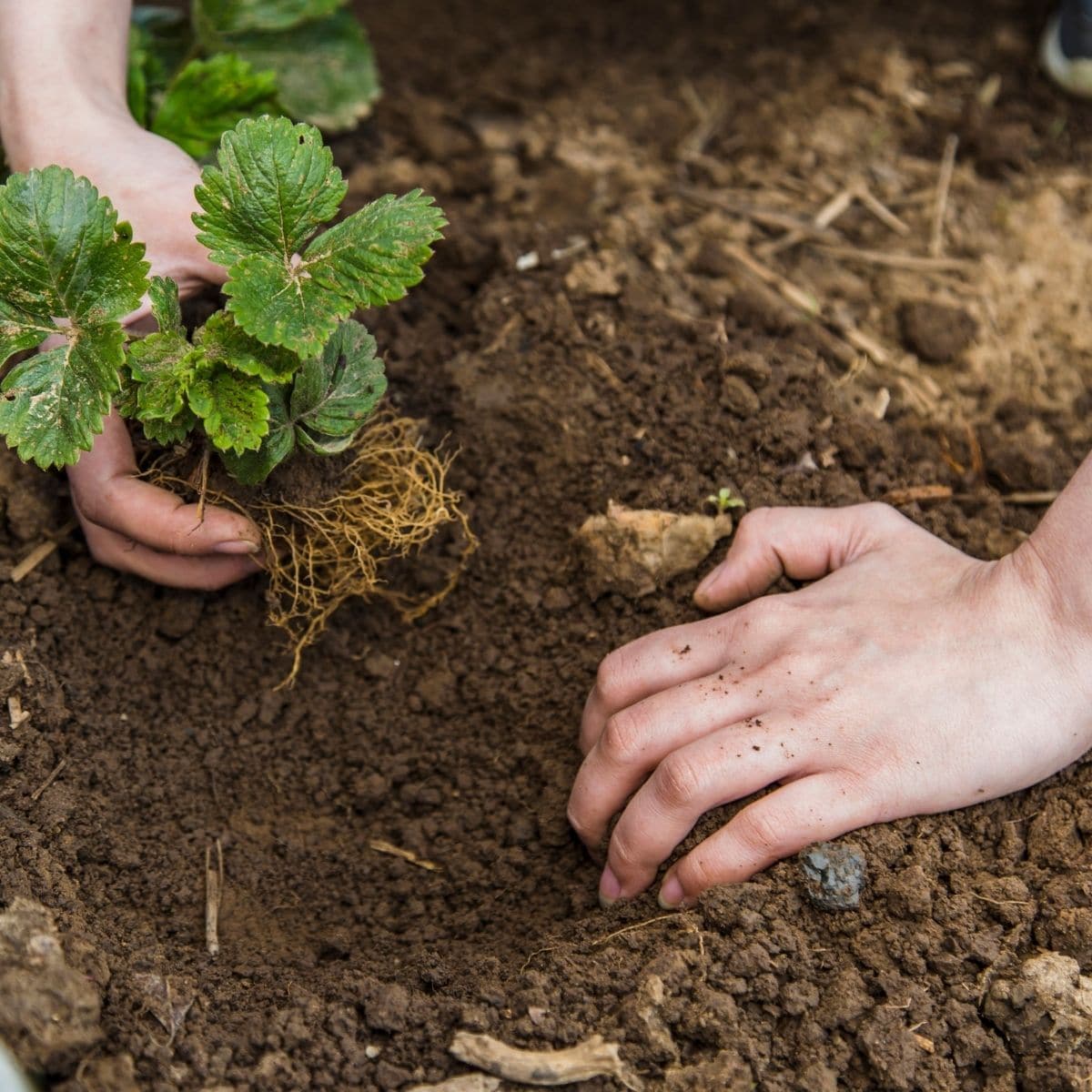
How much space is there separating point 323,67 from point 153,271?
45.7 inches

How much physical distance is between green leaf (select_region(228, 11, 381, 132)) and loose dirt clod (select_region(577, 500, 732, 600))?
1.38 meters

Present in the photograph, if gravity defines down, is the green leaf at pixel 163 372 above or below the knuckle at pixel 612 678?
above

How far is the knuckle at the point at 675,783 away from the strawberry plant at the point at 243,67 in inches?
66.2

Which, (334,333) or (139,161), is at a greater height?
(139,161)

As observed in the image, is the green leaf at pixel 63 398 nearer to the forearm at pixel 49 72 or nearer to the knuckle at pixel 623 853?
the forearm at pixel 49 72

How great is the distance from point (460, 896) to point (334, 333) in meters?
1.02

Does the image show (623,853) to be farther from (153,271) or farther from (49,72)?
(49,72)

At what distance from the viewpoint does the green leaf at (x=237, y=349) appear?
183 centimetres

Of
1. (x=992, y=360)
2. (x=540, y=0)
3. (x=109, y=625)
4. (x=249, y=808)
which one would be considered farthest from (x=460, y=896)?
(x=540, y=0)

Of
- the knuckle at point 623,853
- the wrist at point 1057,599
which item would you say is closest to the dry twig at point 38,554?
the knuckle at point 623,853

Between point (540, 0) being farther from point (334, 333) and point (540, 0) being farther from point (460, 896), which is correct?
point (460, 896)

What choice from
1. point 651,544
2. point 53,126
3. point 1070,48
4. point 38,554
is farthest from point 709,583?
point 1070,48

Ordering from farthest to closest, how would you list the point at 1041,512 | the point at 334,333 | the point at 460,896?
1. the point at 1041,512
2. the point at 460,896
3. the point at 334,333

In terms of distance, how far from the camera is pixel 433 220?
5.86ft
